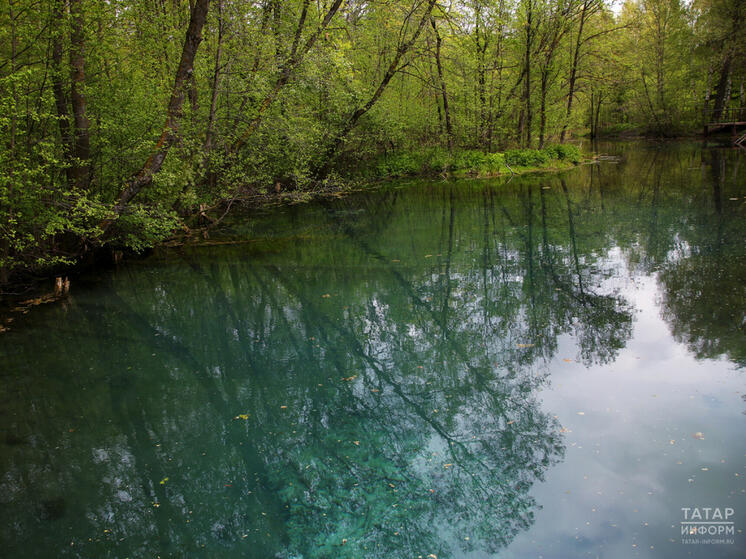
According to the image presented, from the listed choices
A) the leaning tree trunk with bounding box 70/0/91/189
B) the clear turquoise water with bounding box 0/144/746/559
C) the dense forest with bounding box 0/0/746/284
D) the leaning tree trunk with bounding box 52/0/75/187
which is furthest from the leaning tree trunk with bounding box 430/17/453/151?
the leaning tree trunk with bounding box 52/0/75/187

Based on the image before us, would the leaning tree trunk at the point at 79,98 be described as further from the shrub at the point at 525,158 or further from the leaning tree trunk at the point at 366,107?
the shrub at the point at 525,158

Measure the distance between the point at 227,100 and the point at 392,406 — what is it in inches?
419

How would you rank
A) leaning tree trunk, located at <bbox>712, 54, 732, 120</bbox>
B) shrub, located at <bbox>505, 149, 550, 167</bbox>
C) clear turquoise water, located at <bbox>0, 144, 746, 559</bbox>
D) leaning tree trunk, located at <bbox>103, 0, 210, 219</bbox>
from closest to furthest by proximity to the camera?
clear turquoise water, located at <bbox>0, 144, 746, 559</bbox>, leaning tree trunk, located at <bbox>103, 0, 210, 219</bbox>, shrub, located at <bbox>505, 149, 550, 167</bbox>, leaning tree trunk, located at <bbox>712, 54, 732, 120</bbox>

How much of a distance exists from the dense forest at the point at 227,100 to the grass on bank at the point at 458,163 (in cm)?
21

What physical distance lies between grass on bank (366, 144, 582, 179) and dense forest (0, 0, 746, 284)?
8.4 inches

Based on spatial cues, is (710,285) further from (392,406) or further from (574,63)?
(574,63)

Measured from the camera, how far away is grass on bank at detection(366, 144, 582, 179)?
26.2 meters

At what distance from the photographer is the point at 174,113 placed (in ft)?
34.8

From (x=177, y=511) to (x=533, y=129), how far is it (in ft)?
95.6

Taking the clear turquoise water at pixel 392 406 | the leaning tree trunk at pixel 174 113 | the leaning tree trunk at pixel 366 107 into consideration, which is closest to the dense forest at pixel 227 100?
the leaning tree trunk at pixel 174 113

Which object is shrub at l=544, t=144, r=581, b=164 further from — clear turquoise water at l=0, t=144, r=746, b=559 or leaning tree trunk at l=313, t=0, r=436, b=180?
clear turquoise water at l=0, t=144, r=746, b=559

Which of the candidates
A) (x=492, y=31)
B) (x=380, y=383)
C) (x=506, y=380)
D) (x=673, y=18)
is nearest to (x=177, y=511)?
(x=380, y=383)

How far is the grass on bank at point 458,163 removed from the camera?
26.2 m

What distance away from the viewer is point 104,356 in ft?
24.9
